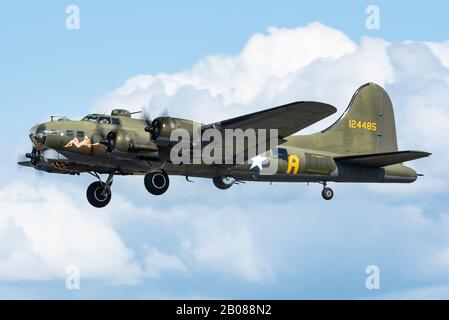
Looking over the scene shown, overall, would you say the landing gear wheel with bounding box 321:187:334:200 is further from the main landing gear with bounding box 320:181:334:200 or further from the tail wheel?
the tail wheel

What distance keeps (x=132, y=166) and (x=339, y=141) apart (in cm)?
824

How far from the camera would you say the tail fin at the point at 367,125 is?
30.6 meters

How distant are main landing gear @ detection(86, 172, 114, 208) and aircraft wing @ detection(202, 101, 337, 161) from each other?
4.31 metres

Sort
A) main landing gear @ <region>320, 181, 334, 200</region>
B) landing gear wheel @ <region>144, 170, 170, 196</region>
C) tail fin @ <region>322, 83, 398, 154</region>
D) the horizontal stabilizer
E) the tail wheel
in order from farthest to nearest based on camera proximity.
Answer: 1. tail fin @ <region>322, 83, 398, 154</region>
2. main landing gear @ <region>320, 181, 334, 200</region>
3. the horizontal stabilizer
4. the tail wheel
5. landing gear wheel @ <region>144, 170, 170, 196</region>

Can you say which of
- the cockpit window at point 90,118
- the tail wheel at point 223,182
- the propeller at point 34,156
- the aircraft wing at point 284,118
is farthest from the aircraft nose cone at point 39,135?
the tail wheel at point 223,182

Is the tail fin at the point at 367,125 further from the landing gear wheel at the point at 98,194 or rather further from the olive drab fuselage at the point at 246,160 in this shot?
the landing gear wheel at the point at 98,194

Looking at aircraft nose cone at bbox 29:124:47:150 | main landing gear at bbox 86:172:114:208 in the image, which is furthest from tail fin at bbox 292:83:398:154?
aircraft nose cone at bbox 29:124:47:150


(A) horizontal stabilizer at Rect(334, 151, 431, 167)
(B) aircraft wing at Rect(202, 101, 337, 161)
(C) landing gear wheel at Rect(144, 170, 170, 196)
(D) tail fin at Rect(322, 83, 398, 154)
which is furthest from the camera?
(D) tail fin at Rect(322, 83, 398, 154)

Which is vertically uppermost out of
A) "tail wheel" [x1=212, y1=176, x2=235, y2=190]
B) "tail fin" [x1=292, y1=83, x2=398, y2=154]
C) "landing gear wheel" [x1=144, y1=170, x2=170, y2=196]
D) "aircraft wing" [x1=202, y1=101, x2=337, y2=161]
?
"tail fin" [x1=292, y1=83, x2=398, y2=154]

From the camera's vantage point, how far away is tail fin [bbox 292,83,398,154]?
30.6 m

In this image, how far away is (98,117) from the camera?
25.3 m
